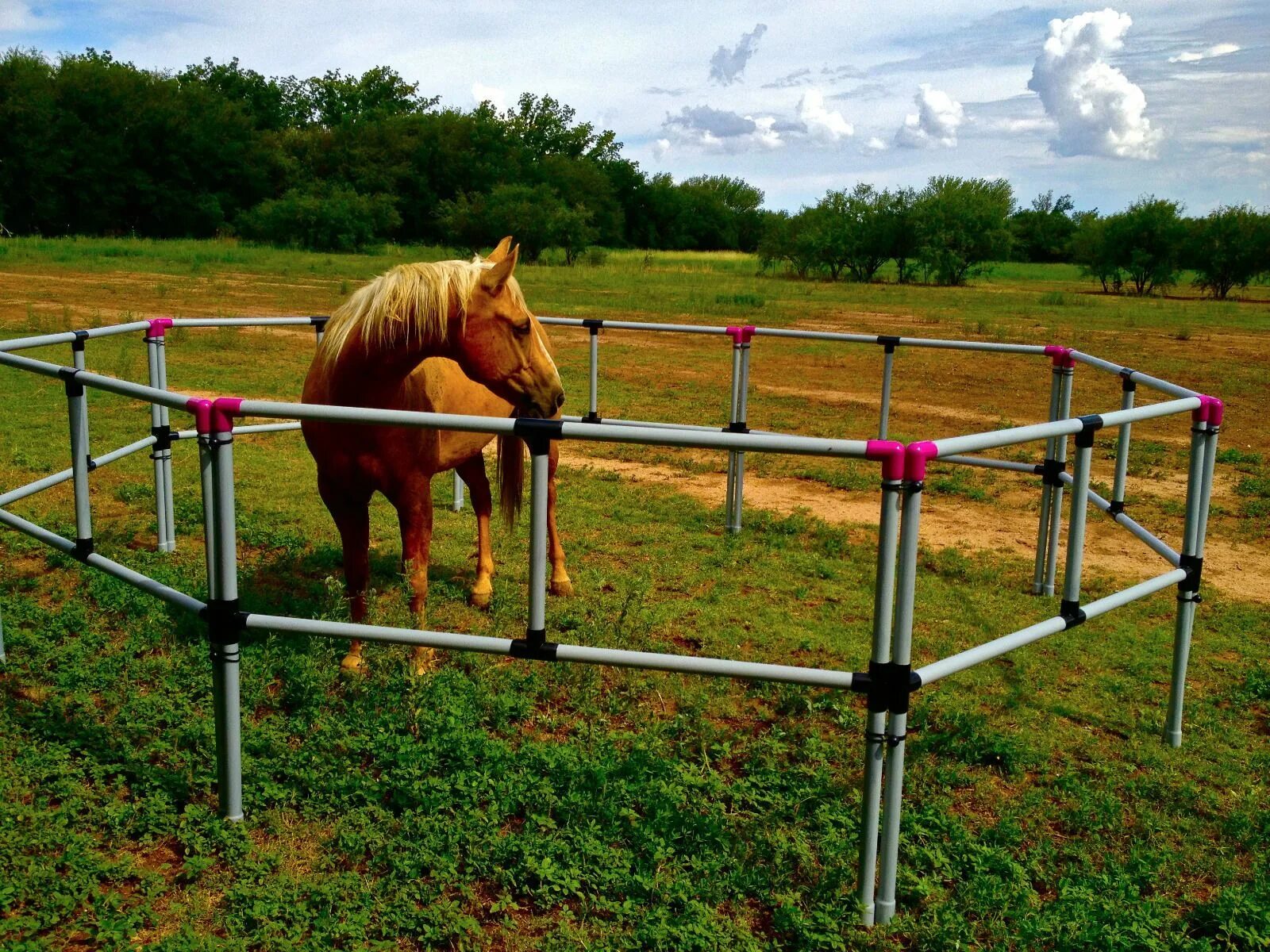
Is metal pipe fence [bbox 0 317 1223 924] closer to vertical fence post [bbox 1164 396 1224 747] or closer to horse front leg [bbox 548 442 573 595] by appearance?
vertical fence post [bbox 1164 396 1224 747]

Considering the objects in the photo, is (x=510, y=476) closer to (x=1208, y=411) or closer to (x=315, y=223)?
(x=1208, y=411)

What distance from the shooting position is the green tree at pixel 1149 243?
1662 inches

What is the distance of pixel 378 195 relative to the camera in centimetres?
5378

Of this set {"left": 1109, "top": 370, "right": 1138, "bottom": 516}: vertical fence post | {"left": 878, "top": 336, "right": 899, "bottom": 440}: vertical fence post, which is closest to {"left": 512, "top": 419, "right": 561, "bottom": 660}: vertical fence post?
{"left": 1109, "top": 370, "right": 1138, "bottom": 516}: vertical fence post

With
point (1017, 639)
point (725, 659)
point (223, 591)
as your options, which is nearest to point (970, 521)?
point (1017, 639)

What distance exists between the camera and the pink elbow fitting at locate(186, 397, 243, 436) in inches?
119

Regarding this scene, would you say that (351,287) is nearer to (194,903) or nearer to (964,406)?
(964,406)

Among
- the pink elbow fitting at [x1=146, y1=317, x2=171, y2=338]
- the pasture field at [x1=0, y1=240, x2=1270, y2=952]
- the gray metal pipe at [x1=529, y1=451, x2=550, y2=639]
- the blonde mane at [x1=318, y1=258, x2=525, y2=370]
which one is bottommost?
the pasture field at [x1=0, y1=240, x2=1270, y2=952]

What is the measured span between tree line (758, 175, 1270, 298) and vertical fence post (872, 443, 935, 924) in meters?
44.4

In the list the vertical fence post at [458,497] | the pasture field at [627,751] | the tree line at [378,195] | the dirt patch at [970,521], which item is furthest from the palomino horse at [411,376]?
the tree line at [378,195]

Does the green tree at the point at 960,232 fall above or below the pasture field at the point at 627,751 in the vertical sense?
above

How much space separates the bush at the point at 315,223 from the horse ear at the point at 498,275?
146 feet

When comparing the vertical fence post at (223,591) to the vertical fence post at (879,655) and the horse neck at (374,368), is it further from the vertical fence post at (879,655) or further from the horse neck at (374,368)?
the vertical fence post at (879,655)

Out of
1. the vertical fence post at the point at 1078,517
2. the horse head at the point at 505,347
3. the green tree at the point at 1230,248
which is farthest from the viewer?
the green tree at the point at 1230,248
